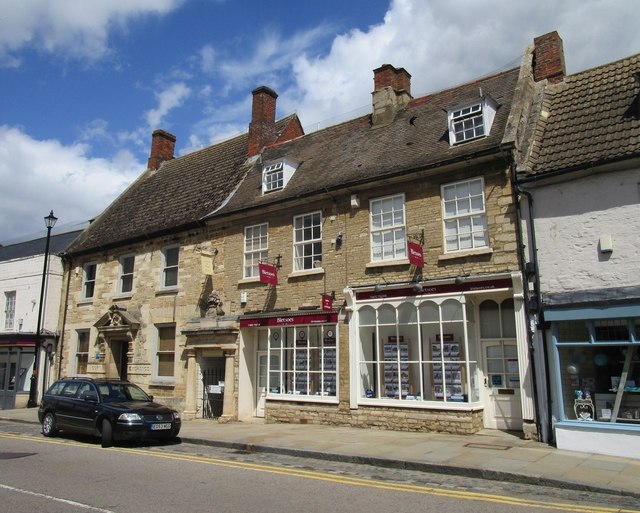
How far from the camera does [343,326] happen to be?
48.9 ft

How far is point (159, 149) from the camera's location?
27.0 m

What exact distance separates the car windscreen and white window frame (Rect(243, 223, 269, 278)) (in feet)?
16.8

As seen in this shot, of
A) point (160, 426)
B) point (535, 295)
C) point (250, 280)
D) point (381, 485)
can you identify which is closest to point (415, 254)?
point (535, 295)

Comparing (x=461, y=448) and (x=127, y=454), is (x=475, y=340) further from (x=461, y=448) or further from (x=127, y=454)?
(x=127, y=454)

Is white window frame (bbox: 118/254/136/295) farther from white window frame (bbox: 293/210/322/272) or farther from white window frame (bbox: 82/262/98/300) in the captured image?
white window frame (bbox: 293/210/322/272)

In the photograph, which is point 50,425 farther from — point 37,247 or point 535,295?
point 37,247

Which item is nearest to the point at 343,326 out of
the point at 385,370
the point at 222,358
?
the point at 385,370

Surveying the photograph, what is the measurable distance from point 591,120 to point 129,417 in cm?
1272

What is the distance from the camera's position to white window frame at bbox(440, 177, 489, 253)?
1310 cm

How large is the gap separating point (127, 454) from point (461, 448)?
6770mm

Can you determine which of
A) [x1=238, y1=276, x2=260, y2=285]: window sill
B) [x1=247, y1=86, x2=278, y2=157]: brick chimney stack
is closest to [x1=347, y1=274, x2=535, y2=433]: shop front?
[x1=238, y1=276, x2=260, y2=285]: window sill

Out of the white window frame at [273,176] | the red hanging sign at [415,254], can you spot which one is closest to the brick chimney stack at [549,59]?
the red hanging sign at [415,254]

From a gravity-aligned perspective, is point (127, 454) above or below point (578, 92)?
below

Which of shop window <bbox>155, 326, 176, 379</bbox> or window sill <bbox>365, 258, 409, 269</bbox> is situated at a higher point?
window sill <bbox>365, 258, 409, 269</bbox>
